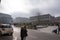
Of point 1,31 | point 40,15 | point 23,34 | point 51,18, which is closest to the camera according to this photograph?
point 23,34

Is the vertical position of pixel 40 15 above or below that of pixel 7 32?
above

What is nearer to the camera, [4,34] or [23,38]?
[23,38]

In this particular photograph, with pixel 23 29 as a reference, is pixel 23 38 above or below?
below

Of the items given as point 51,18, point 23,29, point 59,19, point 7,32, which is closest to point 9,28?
point 7,32

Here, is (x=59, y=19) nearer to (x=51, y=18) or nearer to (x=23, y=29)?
(x=51, y=18)

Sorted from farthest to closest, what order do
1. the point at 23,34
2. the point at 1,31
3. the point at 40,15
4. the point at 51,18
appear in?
the point at 40,15
the point at 51,18
the point at 1,31
the point at 23,34

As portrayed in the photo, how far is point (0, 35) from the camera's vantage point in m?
19.3

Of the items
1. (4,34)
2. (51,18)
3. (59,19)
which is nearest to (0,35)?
(4,34)

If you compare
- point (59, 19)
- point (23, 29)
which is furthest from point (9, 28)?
point (59, 19)

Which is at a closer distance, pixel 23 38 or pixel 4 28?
pixel 23 38

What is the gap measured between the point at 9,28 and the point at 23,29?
8.76 metres

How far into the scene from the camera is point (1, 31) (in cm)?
1883

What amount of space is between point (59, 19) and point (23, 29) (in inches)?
4143

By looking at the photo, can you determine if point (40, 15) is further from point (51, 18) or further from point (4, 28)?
point (4, 28)
